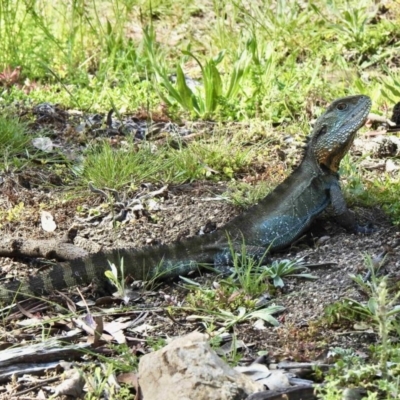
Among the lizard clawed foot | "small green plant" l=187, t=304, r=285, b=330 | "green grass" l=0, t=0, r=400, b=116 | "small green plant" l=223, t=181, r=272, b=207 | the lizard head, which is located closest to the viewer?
"small green plant" l=187, t=304, r=285, b=330

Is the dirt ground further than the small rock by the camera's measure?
Yes

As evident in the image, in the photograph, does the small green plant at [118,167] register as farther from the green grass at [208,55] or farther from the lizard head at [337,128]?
the lizard head at [337,128]

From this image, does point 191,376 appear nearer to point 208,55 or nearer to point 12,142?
point 12,142

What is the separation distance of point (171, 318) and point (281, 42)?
5.11 meters

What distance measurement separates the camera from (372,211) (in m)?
5.95

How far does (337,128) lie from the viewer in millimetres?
5922

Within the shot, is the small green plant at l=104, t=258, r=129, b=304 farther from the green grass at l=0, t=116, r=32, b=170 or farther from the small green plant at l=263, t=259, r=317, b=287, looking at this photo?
the green grass at l=0, t=116, r=32, b=170

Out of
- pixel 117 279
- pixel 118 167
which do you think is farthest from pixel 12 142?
pixel 117 279

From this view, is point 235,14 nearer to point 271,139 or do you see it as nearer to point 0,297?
point 271,139

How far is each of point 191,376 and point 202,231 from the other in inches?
98.7

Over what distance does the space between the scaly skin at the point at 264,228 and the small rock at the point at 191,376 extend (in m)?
1.56

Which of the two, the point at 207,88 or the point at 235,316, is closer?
the point at 235,316

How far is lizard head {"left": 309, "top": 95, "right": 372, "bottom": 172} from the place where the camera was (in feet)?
19.4

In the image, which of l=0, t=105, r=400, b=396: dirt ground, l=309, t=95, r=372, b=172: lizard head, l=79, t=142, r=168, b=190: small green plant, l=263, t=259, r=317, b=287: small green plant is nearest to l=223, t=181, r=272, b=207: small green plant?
l=0, t=105, r=400, b=396: dirt ground
